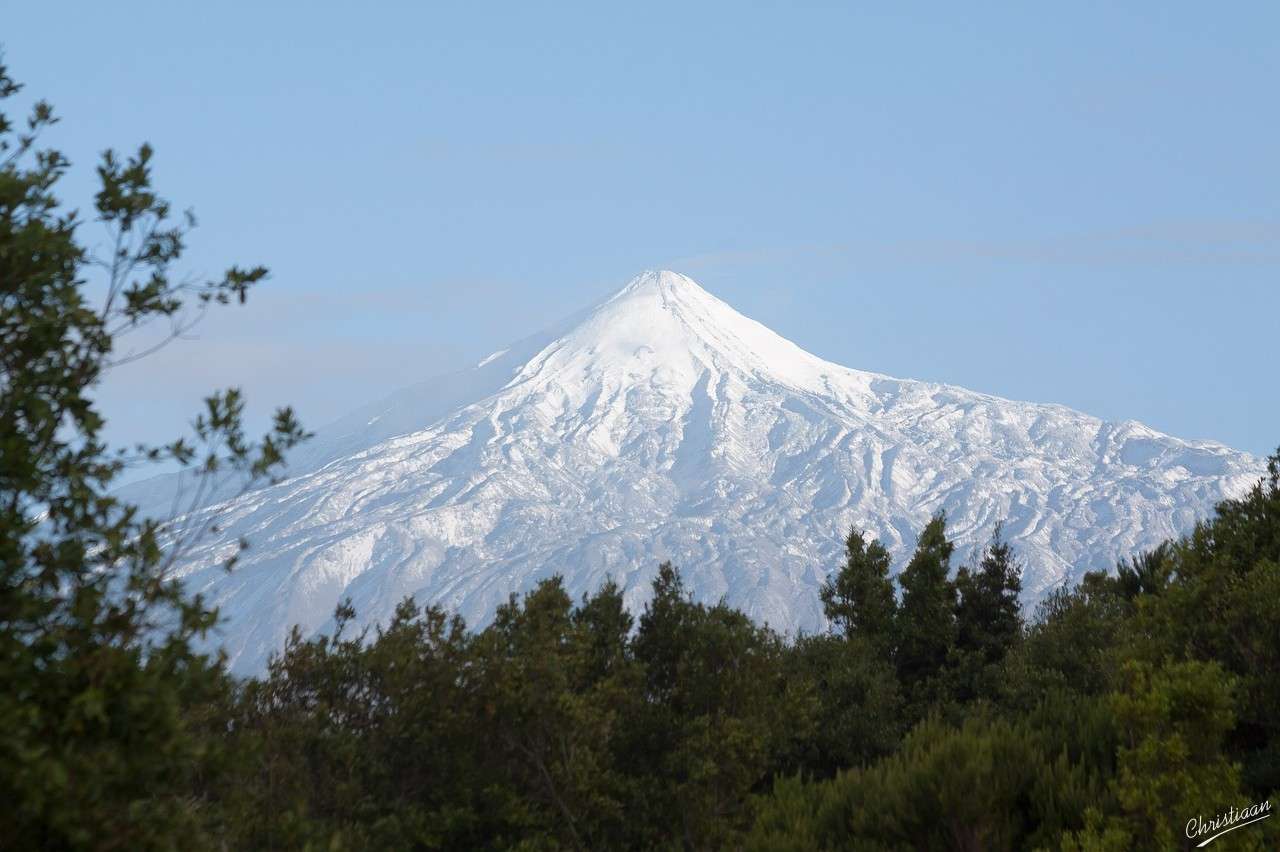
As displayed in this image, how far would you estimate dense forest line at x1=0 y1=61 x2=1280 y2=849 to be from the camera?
7.18 metres

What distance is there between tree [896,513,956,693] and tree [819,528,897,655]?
20.1 inches

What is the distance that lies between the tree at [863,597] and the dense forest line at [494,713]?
→ 7967 millimetres

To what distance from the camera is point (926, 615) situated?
139 ft

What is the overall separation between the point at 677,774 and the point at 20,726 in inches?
666

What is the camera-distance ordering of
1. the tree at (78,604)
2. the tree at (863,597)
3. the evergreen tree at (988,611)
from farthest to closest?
1. the tree at (863,597)
2. the evergreen tree at (988,611)
3. the tree at (78,604)

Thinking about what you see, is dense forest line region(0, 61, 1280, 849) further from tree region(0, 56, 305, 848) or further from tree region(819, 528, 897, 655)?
tree region(819, 528, 897, 655)

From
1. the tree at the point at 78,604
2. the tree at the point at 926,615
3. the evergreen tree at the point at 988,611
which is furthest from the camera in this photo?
the evergreen tree at the point at 988,611

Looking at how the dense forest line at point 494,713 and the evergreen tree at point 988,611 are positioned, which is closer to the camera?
the dense forest line at point 494,713

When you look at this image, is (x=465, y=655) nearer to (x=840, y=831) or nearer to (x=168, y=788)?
(x=840, y=831)

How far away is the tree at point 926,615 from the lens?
137ft

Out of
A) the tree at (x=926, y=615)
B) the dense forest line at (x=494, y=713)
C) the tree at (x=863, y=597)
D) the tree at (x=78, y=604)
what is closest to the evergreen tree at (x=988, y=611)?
the tree at (x=926, y=615)

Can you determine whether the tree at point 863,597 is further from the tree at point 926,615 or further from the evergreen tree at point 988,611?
the evergreen tree at point 988,611

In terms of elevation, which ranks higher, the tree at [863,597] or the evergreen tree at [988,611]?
the tree at [863,597]

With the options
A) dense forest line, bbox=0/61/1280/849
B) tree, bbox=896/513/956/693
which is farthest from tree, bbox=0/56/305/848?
tree, bbox=896/513/956/693
